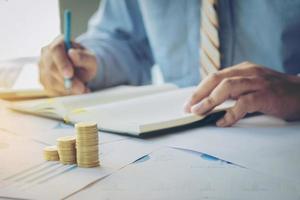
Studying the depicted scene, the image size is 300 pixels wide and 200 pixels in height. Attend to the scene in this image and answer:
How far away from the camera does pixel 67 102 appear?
70 centimetres

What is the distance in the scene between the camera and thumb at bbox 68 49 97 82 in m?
0.82

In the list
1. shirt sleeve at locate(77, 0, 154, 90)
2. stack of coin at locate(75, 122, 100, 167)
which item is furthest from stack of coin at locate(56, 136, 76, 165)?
shirt sleeve at locate(77, 0, 154, 90)

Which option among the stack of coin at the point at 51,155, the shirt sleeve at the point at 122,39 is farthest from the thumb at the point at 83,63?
the stack of coin at the point at 51,155

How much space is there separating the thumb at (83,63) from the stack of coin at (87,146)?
403 millimetres

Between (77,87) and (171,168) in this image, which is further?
(77,87)

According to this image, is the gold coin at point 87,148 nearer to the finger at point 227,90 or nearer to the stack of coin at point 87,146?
the stack of coin at point 87,146

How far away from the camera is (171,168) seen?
42 cm

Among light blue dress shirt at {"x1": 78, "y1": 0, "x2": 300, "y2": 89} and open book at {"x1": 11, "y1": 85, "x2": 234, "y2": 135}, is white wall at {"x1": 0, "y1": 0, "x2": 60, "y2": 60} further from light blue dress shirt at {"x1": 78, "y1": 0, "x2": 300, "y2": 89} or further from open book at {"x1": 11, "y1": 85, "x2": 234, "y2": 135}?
light blue dress shirt at {"x1": 78, "y1": 0, "x2": 300, "y2": 89}

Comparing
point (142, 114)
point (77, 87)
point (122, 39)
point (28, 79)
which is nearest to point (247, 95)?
point (142, 114)

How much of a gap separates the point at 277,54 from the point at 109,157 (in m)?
0.55

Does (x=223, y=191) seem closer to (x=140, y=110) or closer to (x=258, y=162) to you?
(x=258, y=162)

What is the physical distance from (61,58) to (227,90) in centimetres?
35

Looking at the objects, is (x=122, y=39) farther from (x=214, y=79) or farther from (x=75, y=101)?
(x=214, y=79)

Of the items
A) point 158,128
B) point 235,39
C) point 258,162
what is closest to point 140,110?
point 158,128
